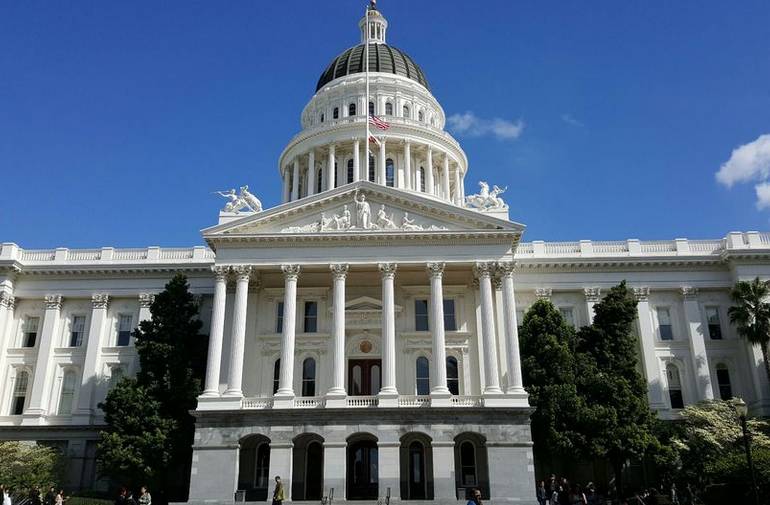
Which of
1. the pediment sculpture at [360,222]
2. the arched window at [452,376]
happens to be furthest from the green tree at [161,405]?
the arched window at [452,376]

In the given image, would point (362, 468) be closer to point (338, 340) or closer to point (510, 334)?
point (338, 340)

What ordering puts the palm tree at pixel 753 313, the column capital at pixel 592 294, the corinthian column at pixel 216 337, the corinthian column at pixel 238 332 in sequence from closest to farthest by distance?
the corinthian column at pixel 216 337 < the corinthian column at pixel 238 332 < the palm tree at pixel 753 313 < the column capital at pixel 592 294

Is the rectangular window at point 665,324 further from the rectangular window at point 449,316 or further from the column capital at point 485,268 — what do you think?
the rectangular window at point 449,316

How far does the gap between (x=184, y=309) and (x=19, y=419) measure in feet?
46.2

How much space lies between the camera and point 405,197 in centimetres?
3862

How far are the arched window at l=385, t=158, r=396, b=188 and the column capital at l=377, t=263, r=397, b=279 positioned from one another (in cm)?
2011

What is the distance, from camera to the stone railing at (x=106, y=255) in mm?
45875

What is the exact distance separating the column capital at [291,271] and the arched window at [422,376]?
894 centimetres

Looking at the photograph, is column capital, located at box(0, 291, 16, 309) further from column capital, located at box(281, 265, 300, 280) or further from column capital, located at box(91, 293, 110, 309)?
column capital, located at box(281, 265, 300, 280)

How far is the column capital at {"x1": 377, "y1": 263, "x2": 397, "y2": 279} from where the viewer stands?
37.8 meters

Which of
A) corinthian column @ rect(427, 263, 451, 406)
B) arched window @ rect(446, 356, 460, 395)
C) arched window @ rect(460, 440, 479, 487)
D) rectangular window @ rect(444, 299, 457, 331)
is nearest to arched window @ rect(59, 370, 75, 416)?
corinthian column @ rect(427, 263, 451, 406)

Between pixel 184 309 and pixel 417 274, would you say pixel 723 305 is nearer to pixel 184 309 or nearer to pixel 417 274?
pixel 417 274

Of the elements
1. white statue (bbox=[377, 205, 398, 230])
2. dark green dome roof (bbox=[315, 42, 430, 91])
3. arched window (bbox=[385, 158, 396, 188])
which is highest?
dark green dome roof (bbox=[315, 42, 430, 91])

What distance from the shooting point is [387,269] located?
37812mm
